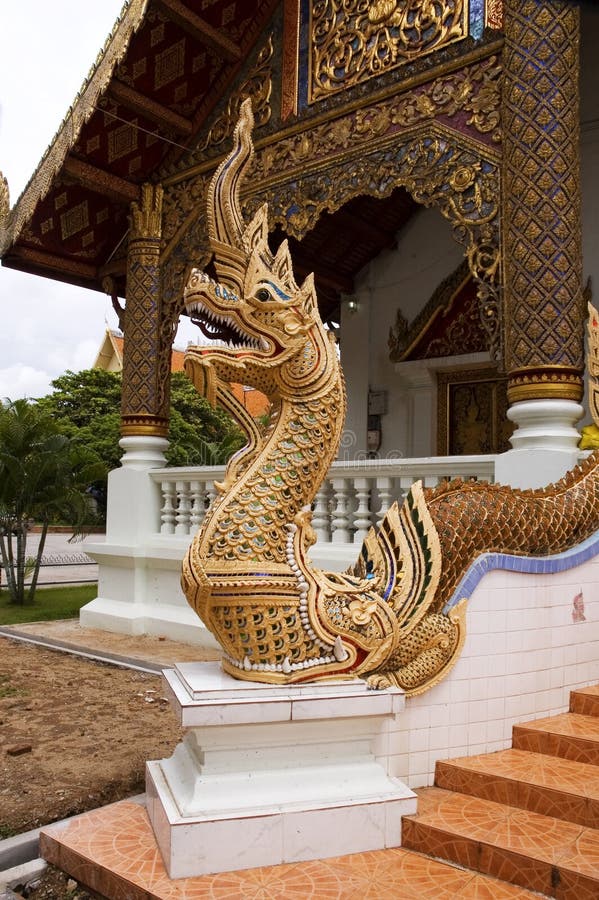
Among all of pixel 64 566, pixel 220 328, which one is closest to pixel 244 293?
pixel 220 328

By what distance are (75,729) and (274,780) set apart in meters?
2.12

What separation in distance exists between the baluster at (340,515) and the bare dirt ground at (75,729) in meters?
1.39

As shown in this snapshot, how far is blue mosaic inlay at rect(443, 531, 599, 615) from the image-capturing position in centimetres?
258

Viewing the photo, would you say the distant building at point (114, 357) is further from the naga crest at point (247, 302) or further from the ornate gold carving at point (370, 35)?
the naga crest at point (247, 302)

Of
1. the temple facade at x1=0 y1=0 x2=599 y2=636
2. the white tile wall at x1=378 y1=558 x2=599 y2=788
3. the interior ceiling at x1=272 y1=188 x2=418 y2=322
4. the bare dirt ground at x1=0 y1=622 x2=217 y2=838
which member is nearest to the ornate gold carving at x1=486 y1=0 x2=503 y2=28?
the temple facade at x1=0 y1=0 x2=599 y2=636

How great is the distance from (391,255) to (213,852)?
7.69 meters

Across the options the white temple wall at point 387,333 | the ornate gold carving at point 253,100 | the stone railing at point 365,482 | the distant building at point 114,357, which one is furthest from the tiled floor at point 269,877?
the distant building at point 114,357

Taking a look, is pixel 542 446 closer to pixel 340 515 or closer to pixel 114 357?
pixel 340 515

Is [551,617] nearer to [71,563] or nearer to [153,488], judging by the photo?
[153,488]

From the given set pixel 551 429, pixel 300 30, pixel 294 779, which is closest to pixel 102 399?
pixel 300 30

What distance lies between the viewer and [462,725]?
254cm

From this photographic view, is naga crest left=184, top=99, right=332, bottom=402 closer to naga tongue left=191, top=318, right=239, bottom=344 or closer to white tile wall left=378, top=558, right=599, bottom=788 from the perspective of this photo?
naga tongue left=191, top=318, right=239, bottom=344

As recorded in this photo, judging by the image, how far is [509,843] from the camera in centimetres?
206

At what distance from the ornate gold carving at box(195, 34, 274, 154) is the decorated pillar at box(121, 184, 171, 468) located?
0.76 m
